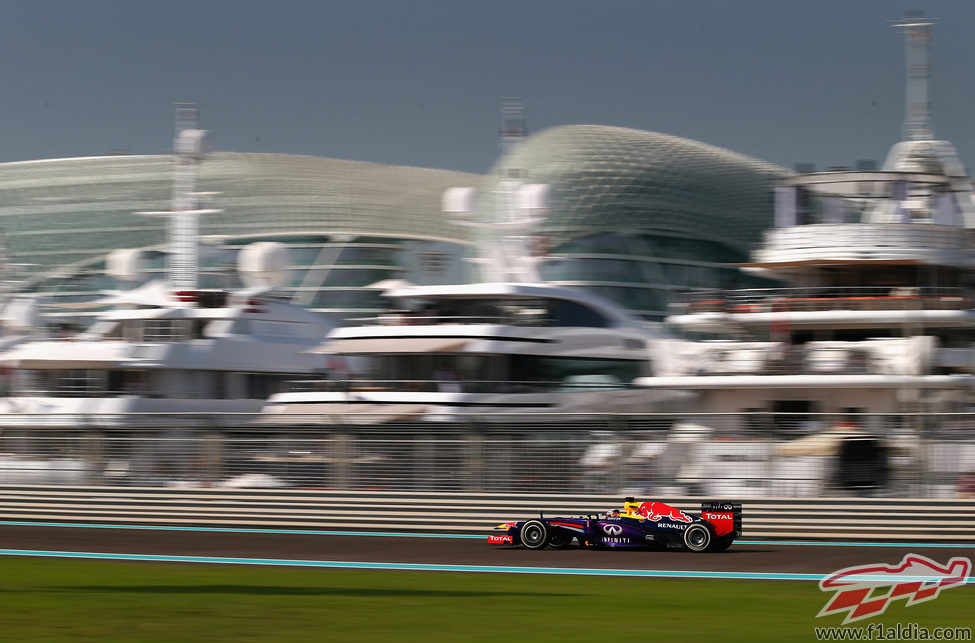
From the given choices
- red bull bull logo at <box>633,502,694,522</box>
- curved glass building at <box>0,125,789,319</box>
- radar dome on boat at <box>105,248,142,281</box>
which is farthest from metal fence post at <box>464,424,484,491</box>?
curved glass building at <box>0,125,789,319</box>

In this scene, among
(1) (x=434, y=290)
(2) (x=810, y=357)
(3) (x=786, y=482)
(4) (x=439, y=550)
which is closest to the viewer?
(4) (x=439, y=550)

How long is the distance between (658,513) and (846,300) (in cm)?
1237

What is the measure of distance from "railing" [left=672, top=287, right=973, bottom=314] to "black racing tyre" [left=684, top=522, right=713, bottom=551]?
12.0m

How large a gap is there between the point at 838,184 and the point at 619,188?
43.8 metres

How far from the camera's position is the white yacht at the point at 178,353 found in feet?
98.0

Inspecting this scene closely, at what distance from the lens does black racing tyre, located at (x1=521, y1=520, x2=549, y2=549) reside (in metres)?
15.7

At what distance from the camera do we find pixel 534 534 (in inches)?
622

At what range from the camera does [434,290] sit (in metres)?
30.1

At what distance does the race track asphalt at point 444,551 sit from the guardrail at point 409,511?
2.33ft

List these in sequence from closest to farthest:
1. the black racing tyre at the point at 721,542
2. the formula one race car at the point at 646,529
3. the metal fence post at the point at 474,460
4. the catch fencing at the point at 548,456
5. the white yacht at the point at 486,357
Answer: the formula one race car at the point at 646,529, the black racing tyre at the point at 721,542, the catch fencing at the point at 548,456, the metal fence post at the point at 474,460, the white yacht at the point at 486,357

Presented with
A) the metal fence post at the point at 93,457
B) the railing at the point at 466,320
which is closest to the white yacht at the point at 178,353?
the railing at the point at 466,320

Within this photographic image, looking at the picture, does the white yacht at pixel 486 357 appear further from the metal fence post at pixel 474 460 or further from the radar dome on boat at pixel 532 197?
the metal fence post at pixel 474 460

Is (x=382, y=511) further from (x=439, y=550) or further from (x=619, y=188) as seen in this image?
(x=619, y=188)

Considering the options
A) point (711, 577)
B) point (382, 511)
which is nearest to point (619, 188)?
point (382, 511)
